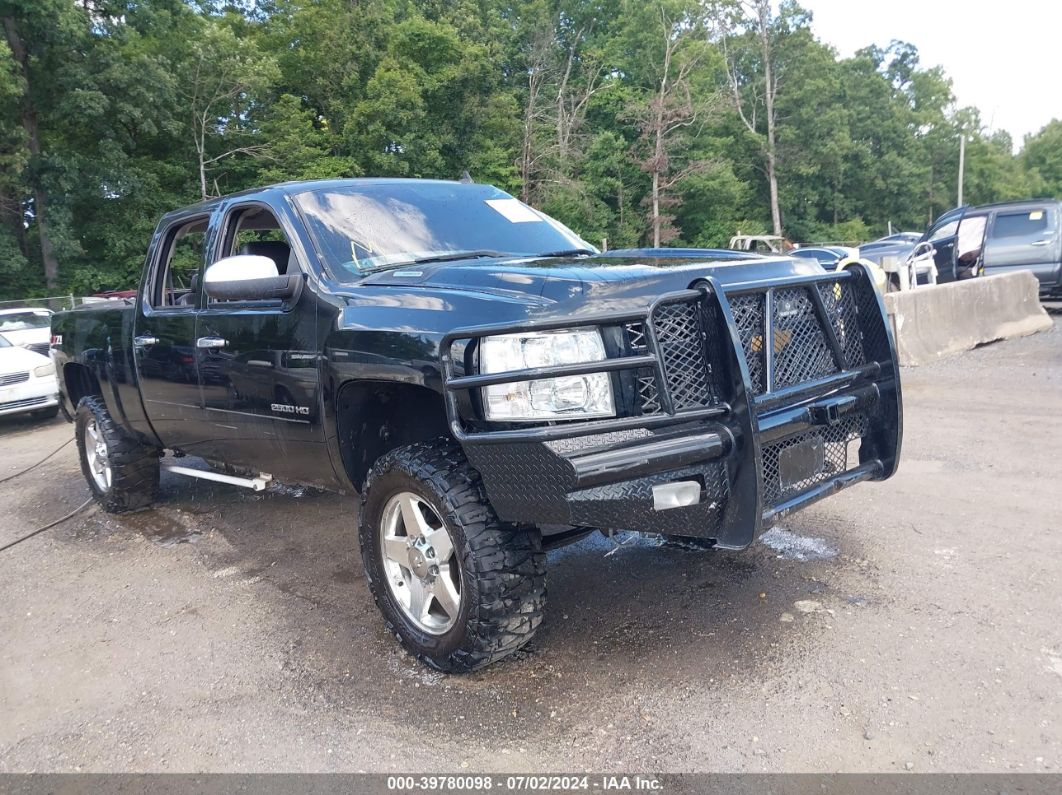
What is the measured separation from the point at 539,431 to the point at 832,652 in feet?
5.13

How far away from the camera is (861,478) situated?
3.34 metres

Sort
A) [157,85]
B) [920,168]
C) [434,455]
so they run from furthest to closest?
[920,168] → [157,85] → [434,455]

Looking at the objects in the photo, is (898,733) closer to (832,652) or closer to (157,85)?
(832,652)

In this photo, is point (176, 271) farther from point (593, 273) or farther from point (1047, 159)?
point (1047, 159)

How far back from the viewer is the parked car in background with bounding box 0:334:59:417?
10227 mm

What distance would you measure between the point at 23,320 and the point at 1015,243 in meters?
16.5

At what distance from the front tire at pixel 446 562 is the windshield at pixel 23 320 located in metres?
11.1

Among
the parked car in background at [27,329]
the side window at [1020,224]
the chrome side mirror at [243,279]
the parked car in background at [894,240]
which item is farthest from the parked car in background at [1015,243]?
the parked car in background at [27,329]

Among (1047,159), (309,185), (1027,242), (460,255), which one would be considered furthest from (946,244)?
(1047,159)

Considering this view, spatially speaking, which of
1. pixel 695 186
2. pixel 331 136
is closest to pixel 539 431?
pixel 331 136

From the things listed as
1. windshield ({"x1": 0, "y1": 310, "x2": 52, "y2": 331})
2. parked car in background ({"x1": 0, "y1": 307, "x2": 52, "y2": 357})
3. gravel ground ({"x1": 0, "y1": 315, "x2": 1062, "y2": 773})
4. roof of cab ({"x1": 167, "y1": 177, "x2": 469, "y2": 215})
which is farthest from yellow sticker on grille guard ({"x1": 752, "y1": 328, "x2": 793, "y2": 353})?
windshield ({"x1": 0, "y1": 310, "x2": 52, "y2": 331})

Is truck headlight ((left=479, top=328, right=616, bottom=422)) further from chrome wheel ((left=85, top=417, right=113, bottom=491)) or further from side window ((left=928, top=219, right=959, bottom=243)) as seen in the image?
side window ((left=928, top=219, right=959, bottom=243))

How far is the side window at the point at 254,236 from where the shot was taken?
4.49 meters

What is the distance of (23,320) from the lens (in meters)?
12.6
